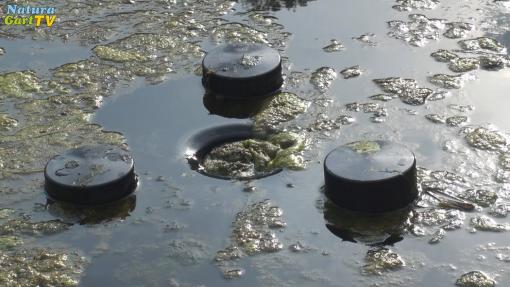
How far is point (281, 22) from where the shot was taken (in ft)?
16.5

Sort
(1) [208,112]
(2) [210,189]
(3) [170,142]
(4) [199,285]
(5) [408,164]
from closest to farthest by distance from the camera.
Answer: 1. (4) [199,285]
2. (5) [408,164]
3. (2) [210,189]
4. (3) [170,142]
5. (1) [208,112]

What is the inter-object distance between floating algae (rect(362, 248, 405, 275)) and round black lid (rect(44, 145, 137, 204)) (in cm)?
113

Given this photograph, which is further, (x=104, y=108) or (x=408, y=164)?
(x=104, y=108)

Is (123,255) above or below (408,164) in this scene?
below

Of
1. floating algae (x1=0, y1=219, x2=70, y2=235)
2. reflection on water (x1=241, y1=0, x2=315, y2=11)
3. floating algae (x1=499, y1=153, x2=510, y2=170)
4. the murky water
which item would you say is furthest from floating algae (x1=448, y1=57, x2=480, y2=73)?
floating algae (x1=0, y1=219, x2=70, y2=235)

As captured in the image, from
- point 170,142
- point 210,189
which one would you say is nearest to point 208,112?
point 170,142

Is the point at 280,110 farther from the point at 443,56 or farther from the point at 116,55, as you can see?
the point at 116,55

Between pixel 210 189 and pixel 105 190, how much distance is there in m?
0.47

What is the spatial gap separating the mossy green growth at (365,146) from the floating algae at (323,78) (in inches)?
31.3

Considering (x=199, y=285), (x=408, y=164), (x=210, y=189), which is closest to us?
(x=199, y=285)

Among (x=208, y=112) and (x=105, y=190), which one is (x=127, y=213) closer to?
(x=105, y=190)

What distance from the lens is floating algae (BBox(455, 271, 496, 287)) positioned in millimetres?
2939

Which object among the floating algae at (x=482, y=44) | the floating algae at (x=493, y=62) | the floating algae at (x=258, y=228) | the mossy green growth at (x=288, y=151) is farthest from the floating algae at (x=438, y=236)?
the floating algae at (x=482, y=44)

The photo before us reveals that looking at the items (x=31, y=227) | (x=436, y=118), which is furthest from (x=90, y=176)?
(x=436, y=118)
